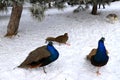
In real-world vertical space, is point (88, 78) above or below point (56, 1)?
below

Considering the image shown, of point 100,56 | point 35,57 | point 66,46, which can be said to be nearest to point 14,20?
point 66,46

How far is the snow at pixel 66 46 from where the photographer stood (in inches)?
259

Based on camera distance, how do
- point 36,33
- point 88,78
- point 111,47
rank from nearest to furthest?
point 88,78 < point 111,47 < point 36,33

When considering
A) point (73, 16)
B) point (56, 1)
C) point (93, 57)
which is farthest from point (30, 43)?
point (73, 16)

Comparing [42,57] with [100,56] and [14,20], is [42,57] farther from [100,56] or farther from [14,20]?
[14,20]

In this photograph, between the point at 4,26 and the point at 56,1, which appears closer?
the point at 56,1

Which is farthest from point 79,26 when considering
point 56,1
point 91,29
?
point 56,1

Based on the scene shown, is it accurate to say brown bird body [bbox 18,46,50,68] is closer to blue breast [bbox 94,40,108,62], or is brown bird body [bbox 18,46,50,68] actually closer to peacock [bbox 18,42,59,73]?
peacock [bbox 18,42,59,73]

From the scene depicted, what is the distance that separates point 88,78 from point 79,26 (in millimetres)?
3474

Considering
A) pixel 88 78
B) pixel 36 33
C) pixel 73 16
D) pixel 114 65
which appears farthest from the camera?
pixel 73 16

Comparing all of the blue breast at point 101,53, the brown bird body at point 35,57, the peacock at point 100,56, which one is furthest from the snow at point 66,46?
the blue breast at point 101,53

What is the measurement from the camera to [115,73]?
6.77 m

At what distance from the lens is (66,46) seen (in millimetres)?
8055

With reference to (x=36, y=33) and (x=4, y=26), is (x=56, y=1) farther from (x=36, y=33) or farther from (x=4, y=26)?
(x=4, y=26)
